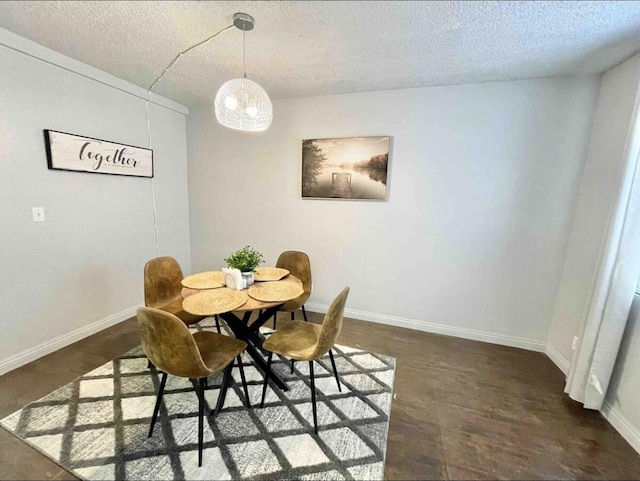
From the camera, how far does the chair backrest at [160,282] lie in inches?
88.4

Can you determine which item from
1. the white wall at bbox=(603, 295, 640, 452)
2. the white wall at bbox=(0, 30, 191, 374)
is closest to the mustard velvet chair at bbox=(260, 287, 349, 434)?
the white wall at bbox=(603, 295, 640, 452)

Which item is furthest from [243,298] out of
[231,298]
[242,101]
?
[242,101]

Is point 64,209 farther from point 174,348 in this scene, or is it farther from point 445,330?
point 445,330

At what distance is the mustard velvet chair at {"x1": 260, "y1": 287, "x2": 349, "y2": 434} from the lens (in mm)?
1595

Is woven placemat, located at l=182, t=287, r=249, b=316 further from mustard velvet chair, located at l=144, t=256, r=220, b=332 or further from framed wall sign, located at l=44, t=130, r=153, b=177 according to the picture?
framed wall sign, located at l=44, t=130, r=153, b=177

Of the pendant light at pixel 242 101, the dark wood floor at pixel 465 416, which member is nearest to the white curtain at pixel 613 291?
the dark wood floor at pixel 465 416

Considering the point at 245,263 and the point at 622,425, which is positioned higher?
the point at 245,263

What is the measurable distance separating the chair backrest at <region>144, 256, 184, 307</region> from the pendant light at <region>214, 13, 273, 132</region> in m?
1.36

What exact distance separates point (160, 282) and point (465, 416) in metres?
2.54

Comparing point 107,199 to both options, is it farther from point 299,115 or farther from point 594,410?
point 594,410

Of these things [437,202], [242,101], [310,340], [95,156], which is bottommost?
[310,340]

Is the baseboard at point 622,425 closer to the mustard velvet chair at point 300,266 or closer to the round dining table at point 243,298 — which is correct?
the round dining table at point 243,298

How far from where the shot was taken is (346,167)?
297 cm

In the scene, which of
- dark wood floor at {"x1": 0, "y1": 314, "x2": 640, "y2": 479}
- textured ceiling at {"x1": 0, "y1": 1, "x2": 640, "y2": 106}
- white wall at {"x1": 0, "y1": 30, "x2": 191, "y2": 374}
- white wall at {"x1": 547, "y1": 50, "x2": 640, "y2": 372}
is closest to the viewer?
Result: dark wood floor at {"x1": 0, "y1": 314, "x2": 640, "y2": 479}
